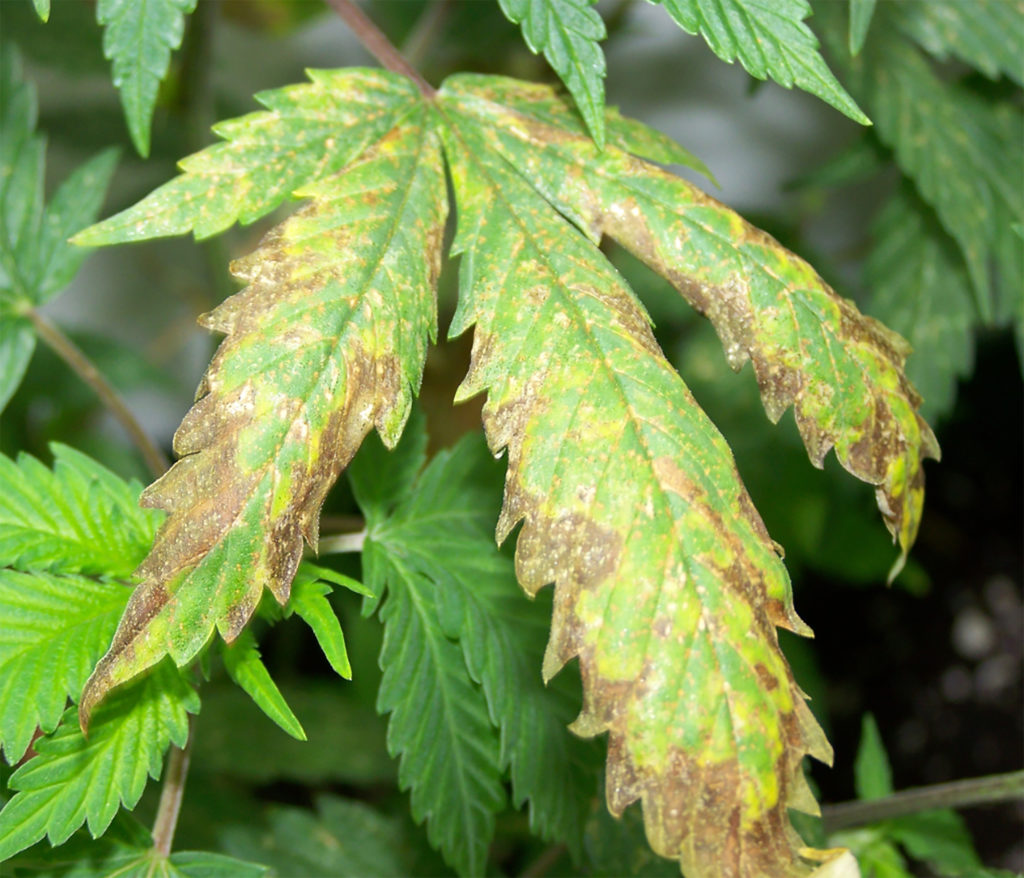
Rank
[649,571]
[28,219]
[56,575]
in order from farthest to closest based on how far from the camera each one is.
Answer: [28,219] → [56,575] → [649,571]

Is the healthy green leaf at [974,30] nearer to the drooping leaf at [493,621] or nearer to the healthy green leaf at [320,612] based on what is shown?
the drooping leaf at [493,621]

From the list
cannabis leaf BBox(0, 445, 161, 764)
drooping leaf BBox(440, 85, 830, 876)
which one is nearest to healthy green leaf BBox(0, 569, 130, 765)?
cannabis leaf BBox(0, 445, 161, 764)

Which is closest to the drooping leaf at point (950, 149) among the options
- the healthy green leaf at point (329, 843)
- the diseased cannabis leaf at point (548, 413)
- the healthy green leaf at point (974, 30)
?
the healthy green leaf at point (974, 30)

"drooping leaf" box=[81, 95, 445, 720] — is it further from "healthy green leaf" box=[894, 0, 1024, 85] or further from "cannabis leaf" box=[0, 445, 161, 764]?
"healthy green leaf" box=[894, 0, 1024, 85]

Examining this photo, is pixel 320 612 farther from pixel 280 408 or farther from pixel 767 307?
pixel 767 307

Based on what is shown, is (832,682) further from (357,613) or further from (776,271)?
(776,271)

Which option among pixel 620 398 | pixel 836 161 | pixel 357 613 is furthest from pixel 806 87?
pixel 357 613

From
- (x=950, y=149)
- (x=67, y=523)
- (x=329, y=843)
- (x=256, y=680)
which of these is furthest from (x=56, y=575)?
(x=950, y=149)
